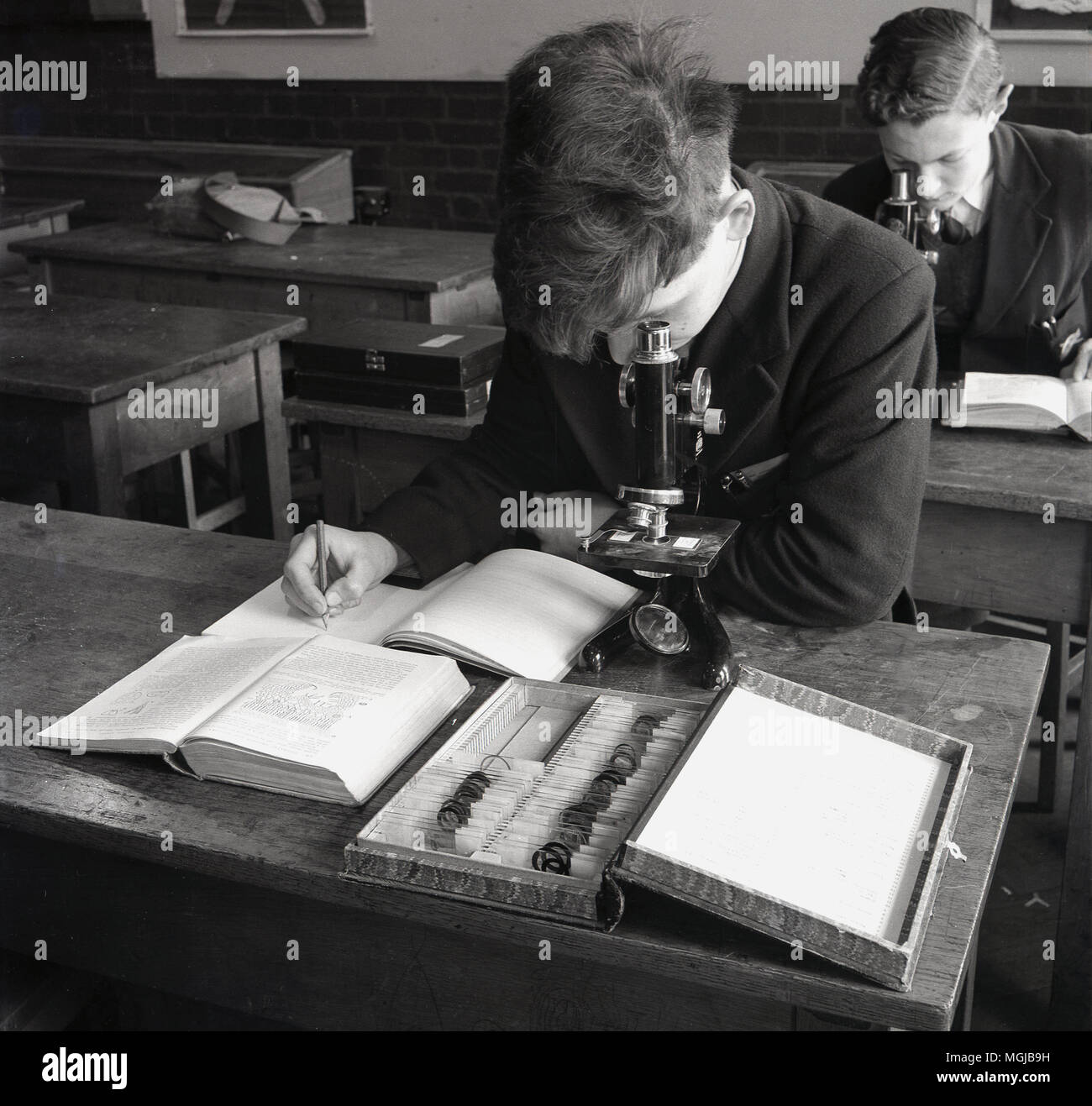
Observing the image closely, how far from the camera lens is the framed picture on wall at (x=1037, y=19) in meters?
4.36

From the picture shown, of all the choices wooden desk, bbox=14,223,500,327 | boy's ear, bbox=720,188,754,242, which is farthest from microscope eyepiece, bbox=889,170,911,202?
wooden desk, bbox=14,223,500,327

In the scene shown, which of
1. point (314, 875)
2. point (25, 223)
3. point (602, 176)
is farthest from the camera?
point (25, 223)

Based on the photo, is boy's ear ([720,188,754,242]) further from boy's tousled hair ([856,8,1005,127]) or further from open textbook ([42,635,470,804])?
boy's tousled hair ([856,8,1005,127])

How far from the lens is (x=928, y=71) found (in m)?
2.34

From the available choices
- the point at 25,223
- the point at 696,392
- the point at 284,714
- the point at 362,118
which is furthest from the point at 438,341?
the point at 362,118

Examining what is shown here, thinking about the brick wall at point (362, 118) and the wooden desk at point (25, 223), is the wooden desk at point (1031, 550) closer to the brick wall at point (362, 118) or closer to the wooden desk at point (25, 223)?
the brick wall at point (362, 118)

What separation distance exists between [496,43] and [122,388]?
339cm

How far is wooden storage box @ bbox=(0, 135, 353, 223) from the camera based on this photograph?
18.1 ft

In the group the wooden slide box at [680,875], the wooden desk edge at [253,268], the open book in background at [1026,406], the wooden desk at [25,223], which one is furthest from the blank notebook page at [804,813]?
the wooden desk at [25,223]

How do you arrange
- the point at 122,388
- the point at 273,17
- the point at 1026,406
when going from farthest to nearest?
the point at 273,17 < the point at 122,388 < the point at 1026,406

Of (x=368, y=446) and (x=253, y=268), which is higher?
(x=253, y=268)

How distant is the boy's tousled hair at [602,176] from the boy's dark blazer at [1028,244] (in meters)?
1.50

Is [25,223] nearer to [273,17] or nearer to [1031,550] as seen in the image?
[273,17]
